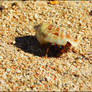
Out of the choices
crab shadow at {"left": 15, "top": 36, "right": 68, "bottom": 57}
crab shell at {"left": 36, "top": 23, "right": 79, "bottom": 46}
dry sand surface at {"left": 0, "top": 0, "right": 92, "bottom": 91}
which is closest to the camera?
dry sand surface at {"left": 0, "top": 0, "right": 92, "bottom": 91}

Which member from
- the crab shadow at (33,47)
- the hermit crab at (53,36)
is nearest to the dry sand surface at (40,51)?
the crab shadow at (33,47)

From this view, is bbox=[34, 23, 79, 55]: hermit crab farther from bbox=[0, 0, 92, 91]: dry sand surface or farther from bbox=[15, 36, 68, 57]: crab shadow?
bbox=[0, 0, 92, 91]: dry sand surface

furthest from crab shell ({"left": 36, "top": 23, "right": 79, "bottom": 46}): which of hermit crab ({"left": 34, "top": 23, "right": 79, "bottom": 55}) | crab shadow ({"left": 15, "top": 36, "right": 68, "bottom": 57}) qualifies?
crab shadow ({"left": 15, "top": 36, "right": 68, "bottom": 57})

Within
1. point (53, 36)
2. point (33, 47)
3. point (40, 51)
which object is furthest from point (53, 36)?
point (33, 47)

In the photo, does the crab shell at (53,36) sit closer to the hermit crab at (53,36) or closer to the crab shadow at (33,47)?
the hermit crab at (53,36)

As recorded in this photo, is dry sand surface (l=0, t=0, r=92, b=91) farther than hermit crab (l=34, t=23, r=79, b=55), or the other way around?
hermit crab (l=34, t=23, r=79, b=55)

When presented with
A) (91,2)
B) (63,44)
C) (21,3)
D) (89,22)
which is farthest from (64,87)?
(91,2)

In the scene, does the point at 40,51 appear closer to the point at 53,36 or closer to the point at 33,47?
the point at 33,47

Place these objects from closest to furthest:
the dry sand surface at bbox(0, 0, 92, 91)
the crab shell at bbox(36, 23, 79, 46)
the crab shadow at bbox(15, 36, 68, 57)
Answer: the dry sand surface at bbox(0, 0, 92, 91)
the crab shell at bbox(36, 23, 79, 46)
the crab shadow at bbox(15, 36, 68, 57)

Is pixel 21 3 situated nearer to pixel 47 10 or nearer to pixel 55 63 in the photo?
pixel 47 10
